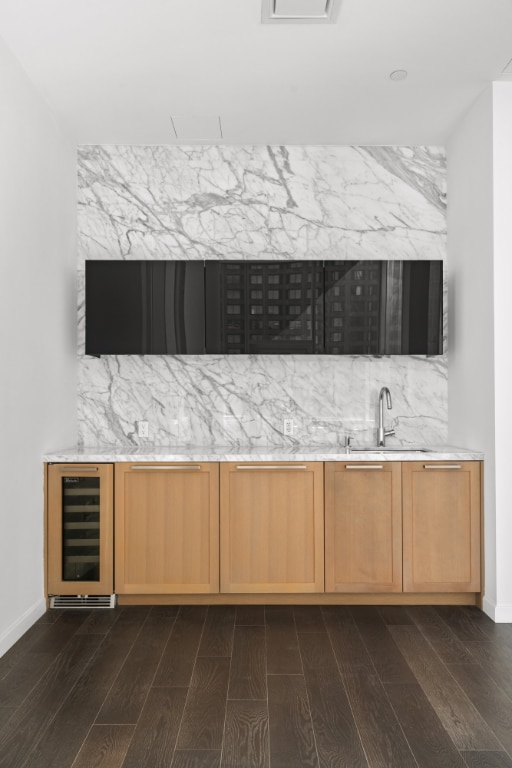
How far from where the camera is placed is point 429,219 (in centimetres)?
456

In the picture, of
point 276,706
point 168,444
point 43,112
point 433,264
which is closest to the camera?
point 276,706

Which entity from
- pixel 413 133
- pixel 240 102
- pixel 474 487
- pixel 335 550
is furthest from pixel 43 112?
pixel 474 487

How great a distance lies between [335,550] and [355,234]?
6.96ft

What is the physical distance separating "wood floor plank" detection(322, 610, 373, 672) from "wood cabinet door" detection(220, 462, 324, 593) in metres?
0.21

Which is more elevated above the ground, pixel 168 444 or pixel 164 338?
pixel 164 338

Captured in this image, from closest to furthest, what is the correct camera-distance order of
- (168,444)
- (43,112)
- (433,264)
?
1. (43,112)
2. (433,264)
3. (168,444)

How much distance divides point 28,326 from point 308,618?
2.23m

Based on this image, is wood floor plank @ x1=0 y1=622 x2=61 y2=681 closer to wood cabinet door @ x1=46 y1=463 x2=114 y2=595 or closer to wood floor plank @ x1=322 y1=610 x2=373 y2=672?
wood cabinet door @ x1=46 y1=463 x2=114 y2=595

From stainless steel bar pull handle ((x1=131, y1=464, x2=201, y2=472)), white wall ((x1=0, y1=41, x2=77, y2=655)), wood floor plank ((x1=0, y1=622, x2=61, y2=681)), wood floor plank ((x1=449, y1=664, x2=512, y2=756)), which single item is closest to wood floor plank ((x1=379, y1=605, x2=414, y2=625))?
wood floor plank ((x1=449, y1=664, x2=512, y2=756))

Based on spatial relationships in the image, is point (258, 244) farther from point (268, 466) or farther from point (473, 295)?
point (268, 466)

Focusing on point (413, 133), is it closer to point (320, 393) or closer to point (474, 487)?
point (320, 393)

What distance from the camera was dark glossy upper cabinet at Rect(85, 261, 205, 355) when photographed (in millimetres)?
4172

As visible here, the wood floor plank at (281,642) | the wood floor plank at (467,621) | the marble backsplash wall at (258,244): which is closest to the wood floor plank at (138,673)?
the wood floor plank at (281,642)

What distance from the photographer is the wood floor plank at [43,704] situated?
7.55 feet
